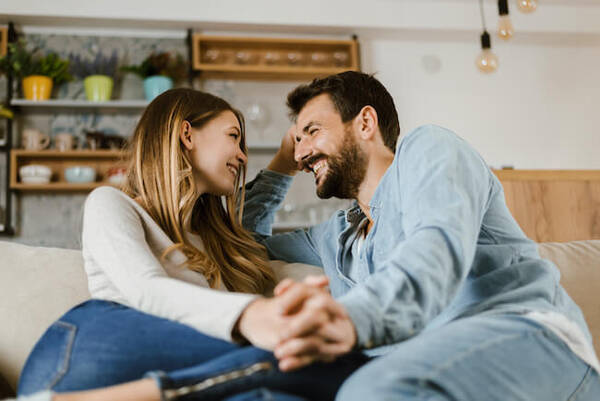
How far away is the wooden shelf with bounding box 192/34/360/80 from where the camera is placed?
3943 millimetres

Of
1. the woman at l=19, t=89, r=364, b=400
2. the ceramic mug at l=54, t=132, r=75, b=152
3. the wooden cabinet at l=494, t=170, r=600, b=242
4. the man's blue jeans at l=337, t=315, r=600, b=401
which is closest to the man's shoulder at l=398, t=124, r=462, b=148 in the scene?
the man's blue jeans at l=337, t=315, r=600, b=401

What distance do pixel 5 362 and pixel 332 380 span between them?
0.87m

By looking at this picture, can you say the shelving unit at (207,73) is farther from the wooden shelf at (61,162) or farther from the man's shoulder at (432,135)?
the man's shoulder at (432,135)

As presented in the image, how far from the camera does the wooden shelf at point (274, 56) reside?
155 inches

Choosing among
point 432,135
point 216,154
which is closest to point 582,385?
point 432,135

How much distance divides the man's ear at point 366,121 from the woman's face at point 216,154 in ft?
1.31

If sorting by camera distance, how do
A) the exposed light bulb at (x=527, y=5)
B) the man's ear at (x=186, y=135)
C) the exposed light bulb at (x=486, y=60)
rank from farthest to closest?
the exposed light bulb at (x=486, y=60) → the exposed light bulb at (x=527, y=5) → the man's ear at (x=186, y=135)

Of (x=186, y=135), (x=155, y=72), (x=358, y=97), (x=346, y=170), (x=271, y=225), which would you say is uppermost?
(x=155, y=72)

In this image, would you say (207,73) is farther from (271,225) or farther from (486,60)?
(271,225)

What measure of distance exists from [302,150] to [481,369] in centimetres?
113

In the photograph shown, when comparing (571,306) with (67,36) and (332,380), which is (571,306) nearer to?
(332,380)

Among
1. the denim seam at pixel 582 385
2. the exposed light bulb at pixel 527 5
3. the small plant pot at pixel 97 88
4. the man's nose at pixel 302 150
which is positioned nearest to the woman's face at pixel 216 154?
the man's nose at pixel 302 150

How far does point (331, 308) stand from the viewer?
81 cm

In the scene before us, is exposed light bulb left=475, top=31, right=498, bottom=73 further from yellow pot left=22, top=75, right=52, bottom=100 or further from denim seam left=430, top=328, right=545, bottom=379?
yellow pot left=22, top=75, right=52, bottom=100
